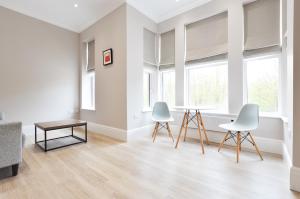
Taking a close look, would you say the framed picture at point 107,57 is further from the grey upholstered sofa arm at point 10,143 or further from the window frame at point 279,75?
the window frame at point 279,75

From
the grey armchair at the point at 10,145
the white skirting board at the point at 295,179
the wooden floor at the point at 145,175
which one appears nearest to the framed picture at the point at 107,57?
the wooden floor at the point at 145,175

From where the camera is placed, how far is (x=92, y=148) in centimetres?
291

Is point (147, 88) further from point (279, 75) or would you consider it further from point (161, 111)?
point (279, 75)

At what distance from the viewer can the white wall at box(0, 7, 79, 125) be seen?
143 inches

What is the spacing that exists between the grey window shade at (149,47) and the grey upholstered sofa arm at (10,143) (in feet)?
9.46

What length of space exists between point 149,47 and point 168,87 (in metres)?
1.15

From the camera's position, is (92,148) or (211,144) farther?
(211,144)

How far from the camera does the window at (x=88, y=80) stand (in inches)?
186

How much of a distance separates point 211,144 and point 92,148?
2.31 metres

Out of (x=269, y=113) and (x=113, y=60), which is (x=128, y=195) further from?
(x=113, y=60)

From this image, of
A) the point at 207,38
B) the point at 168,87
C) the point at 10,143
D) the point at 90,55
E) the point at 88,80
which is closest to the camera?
the point at 10,143

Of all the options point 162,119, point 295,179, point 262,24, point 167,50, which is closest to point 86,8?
point 167,50

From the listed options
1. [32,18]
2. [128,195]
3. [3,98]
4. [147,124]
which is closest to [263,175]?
[128,195]

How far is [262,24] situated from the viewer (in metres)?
2.71
